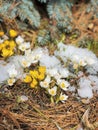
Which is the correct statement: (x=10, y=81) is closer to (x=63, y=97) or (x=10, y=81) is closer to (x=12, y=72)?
(x=12, y=72)

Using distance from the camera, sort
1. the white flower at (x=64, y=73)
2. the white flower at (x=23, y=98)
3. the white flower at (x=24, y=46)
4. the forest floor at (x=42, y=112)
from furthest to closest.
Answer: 1. the white flower at (x=24, y=46)
2. the white flower at (x=64, y=73)
3. the white flower at (x=23, y=98)
4. the forest floor at (x=42, y=112)

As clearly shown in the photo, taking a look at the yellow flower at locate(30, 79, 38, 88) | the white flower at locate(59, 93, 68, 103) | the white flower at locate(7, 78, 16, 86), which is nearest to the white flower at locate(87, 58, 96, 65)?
the white flower at locate(59, 93, 68, 103)

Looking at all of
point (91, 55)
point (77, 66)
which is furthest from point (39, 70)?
point (91, 55)

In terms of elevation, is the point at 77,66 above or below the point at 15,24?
below

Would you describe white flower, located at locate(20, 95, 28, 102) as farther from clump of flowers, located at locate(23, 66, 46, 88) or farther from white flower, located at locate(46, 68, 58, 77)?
white flower, located at locate(46, 68, 58, 77)

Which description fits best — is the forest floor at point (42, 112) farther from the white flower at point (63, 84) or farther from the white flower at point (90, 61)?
the white flower at point (90, 61)

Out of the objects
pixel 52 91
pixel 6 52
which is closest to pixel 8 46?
pixel 6 52

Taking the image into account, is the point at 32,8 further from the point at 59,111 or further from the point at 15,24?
the point at 59,111

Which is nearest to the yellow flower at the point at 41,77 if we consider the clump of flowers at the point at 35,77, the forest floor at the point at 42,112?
the clump of flowers at the point at 35,77
